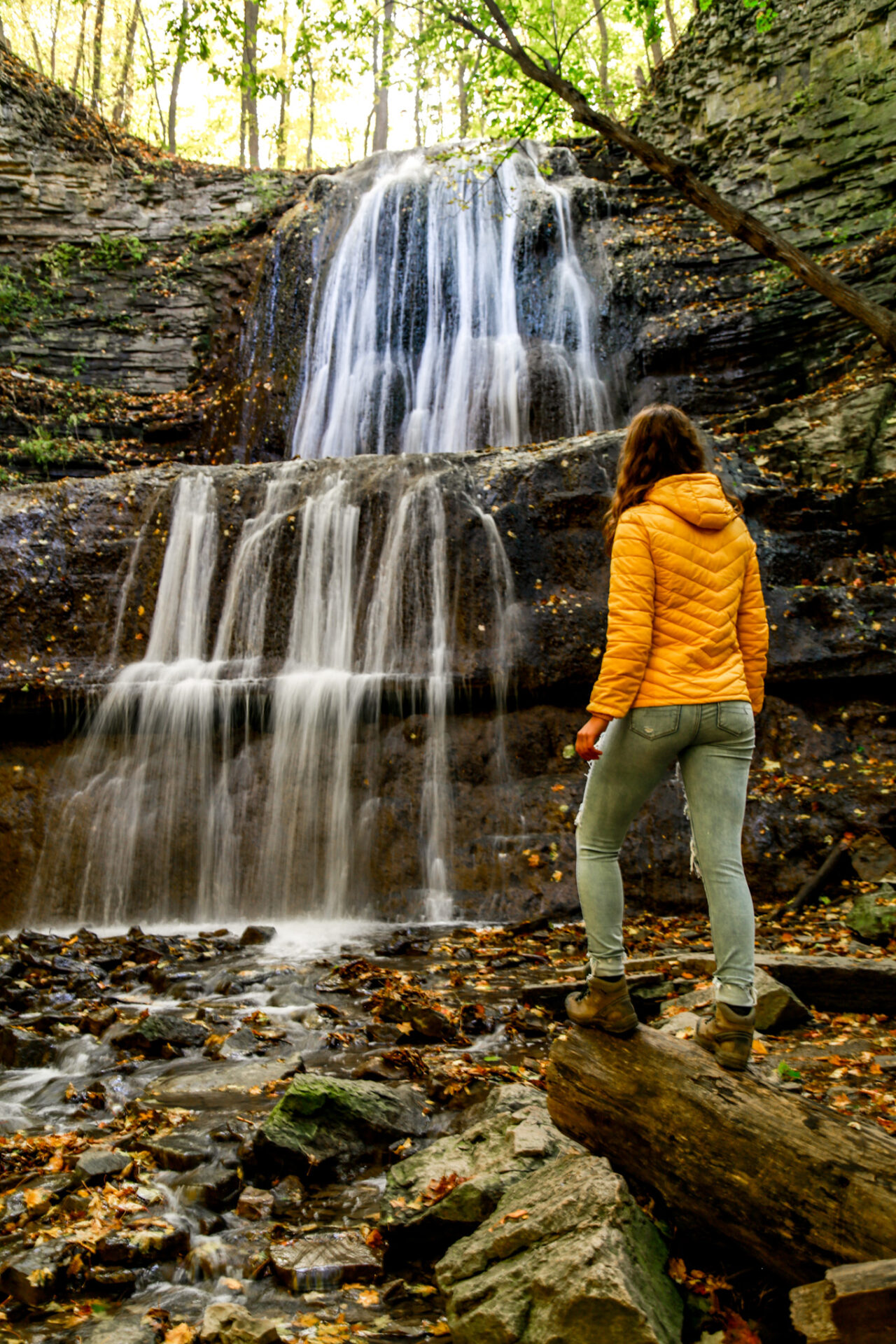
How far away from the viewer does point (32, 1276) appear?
2.40 m

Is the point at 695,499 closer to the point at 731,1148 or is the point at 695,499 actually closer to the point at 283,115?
the point at 731,1148

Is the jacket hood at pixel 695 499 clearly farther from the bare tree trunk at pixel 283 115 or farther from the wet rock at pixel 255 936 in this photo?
the bare tree trunk at pixel 283 115

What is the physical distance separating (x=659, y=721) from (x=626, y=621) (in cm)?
33

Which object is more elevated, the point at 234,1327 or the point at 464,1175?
the point at 464,1175

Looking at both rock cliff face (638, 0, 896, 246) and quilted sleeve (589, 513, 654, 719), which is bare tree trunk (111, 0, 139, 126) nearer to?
rock cliff face (638, 0, 896, 246)

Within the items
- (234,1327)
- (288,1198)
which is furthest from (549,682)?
(234,1327)

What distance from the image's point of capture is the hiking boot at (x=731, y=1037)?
2408mm

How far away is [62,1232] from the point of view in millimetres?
2654

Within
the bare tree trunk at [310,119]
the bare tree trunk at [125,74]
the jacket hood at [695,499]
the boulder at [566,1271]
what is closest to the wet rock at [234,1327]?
the boulder at [566,1271]

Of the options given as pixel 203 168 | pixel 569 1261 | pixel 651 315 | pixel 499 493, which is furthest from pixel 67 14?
pixel 569 1261

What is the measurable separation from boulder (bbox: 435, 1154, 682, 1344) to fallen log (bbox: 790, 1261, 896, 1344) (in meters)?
0.35

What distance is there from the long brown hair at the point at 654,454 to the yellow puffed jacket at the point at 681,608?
50 millimetres

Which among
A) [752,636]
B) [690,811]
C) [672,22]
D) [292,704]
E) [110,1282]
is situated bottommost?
[110,1282]

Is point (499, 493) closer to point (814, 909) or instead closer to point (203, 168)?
point (814, 909)
